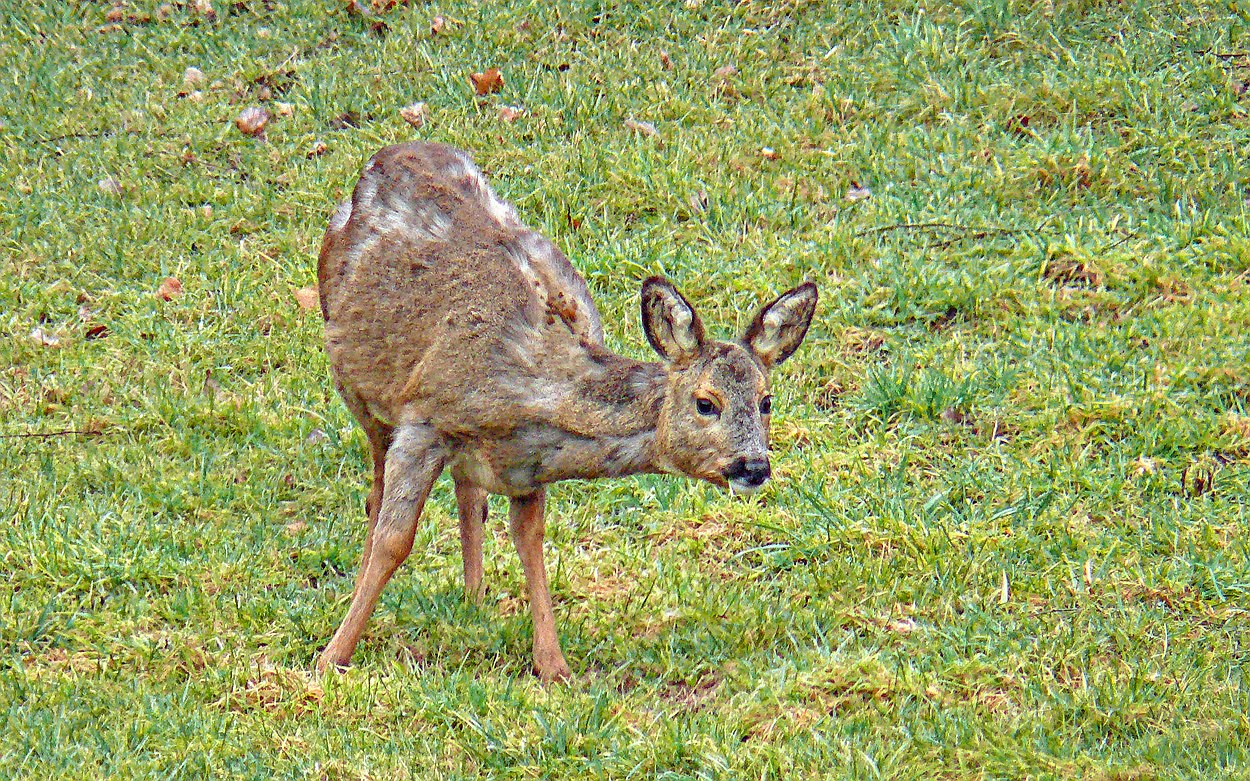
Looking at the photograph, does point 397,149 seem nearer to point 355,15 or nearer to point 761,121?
point 761,121

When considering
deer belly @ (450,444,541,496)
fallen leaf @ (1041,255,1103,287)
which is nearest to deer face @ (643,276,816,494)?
deer belly @ (450,444,541,496)

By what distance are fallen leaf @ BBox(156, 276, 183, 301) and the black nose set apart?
4609mm

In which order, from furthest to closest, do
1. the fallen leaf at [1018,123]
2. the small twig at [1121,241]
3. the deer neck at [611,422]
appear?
the fallen leaf at [1018,123], the small twig at [1121,241], the deer neck at [611,422]

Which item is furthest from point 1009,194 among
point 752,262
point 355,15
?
point 355,15

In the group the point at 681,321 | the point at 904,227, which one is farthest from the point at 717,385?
the point at 904,227

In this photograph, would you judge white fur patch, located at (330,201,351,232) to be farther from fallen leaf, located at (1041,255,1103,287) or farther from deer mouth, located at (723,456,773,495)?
fallen leaf, located at (1041,255,1103,287)

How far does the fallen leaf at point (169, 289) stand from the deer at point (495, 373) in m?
2.33

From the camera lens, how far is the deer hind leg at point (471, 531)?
646 centimetres

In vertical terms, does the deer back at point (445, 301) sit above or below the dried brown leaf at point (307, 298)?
above

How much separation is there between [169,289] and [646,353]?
2746 millimetres

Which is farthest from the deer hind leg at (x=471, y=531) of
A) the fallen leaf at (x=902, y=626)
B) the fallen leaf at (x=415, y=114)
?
the fallen leaf at (x=415, y=114)

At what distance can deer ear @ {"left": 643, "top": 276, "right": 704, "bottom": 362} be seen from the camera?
5.60m

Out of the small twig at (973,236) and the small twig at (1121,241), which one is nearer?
the small twig at (1121,241)

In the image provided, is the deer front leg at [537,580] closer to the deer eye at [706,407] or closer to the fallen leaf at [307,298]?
the deer eye at [706,407]
